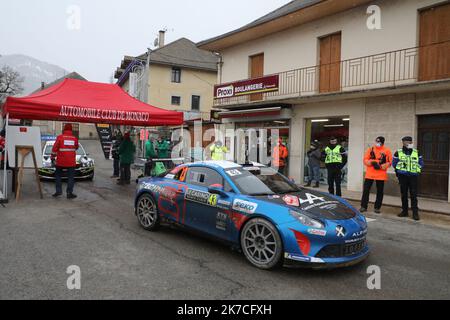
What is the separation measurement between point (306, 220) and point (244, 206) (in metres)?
0.85

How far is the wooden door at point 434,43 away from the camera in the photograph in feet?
34.9

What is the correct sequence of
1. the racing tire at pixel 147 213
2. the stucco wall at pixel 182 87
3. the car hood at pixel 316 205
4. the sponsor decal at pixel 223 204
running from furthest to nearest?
the stucco wall at pixel 182 87 < the racing tire at pixel 147 213 < the sponsor decal at pixel 223 204 < the car hood at pixel 316 205

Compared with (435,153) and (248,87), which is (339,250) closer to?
(435,153)

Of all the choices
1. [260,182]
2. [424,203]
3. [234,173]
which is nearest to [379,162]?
[424,203]

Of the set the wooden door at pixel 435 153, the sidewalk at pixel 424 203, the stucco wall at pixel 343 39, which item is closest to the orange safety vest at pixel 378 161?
the sidewalk at pixel 424 203

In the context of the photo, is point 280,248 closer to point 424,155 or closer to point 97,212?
point 97,212

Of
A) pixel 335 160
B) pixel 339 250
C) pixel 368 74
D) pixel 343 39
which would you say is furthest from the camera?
pixel 343 39

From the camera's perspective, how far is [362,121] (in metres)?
12.8

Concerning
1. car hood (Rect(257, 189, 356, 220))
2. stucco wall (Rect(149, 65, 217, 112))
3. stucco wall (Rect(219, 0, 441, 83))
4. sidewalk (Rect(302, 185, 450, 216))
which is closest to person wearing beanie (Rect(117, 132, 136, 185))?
sidewalk (Rect(302, 185, 450, 216))

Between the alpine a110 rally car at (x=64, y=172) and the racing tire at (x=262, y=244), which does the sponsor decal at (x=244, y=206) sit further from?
the alpine a110 rally car at (x=64, y=172)

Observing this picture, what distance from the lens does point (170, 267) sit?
4480mm

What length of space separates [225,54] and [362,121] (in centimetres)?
901

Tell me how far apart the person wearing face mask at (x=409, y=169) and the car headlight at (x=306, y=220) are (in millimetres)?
4945
